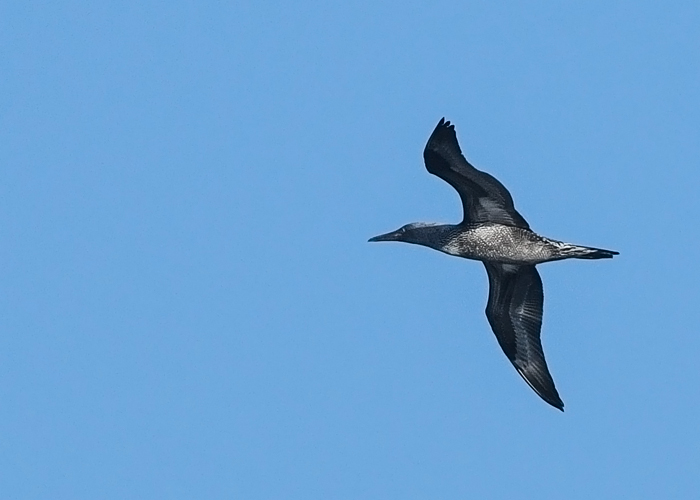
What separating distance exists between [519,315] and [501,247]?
1.79 metres

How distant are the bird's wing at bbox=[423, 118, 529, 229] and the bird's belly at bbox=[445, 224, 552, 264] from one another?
133 mm

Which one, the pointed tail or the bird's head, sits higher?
the bird's head

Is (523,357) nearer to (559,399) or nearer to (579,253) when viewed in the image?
(559,399)

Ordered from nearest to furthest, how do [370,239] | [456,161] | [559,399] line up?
[456,161] → [559,399] → [370,239]

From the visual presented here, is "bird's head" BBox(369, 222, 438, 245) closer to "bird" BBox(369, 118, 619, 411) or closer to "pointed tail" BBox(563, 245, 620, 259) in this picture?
"bird" BBox(369, 118, 619, 411)

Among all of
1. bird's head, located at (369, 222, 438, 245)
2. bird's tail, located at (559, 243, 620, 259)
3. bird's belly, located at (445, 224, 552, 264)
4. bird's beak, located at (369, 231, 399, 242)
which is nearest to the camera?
bird's tail, located at (559, 243, 620, 259)

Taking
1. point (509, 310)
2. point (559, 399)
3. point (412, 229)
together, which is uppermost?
point (412, 229)

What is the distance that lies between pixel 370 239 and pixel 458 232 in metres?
2.29

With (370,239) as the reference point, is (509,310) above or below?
below

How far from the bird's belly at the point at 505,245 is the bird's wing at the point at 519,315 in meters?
0.94

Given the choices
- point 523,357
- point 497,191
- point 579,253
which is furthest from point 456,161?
point 523,357

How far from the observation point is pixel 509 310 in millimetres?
24531

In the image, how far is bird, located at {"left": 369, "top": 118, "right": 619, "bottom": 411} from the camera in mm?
22516

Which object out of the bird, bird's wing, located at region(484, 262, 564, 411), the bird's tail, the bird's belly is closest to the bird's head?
the bird
